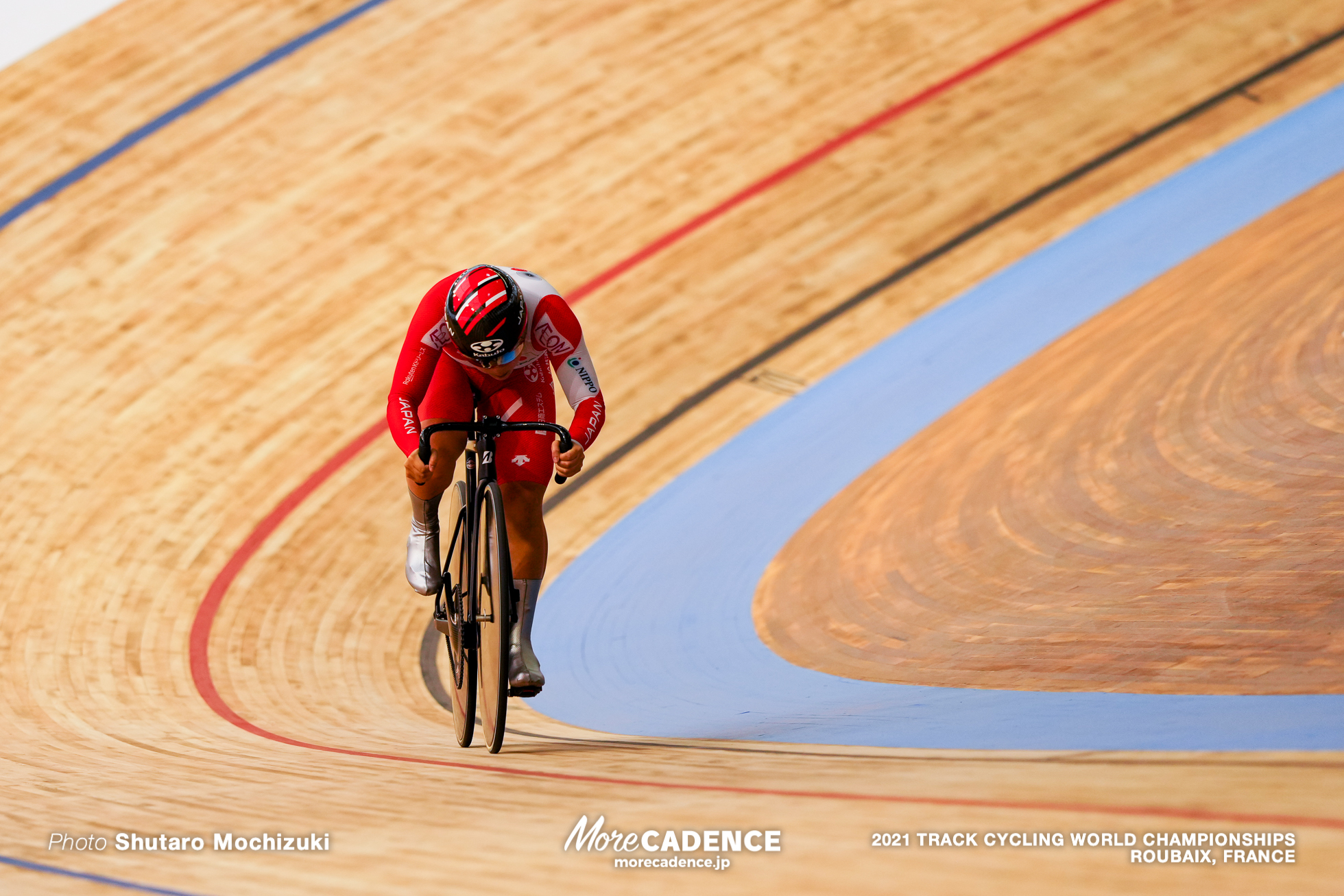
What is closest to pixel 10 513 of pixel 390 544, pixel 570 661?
pixel 390 544

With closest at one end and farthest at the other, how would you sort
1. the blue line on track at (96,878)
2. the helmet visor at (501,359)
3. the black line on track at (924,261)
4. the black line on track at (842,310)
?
the blue line on track at (96,878) < the helmet visor at (501,359) < the black line on track at (842,310) < the black line on track at (924,261)

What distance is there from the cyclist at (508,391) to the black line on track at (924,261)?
1.68 metres

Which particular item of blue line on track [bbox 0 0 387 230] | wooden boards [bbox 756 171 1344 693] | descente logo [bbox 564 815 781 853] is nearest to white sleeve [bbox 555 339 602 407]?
wooden boards [bbox 756 171 1344 693]

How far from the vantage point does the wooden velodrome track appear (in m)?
1.82

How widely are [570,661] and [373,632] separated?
63cm

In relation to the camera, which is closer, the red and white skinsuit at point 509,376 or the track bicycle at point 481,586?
the track bicycle at point 481,586

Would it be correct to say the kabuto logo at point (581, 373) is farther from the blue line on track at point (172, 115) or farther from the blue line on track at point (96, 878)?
the blue line on track at point (172, 115)

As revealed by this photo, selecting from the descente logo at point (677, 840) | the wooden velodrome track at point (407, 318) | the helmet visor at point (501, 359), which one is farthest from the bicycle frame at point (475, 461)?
the descente logo at point (677, 840)

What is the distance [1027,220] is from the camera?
18.7ft

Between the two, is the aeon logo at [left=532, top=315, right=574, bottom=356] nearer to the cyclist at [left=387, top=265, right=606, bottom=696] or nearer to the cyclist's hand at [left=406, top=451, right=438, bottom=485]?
the cyclist at [left=387, top=265, right=606, bottom=696]

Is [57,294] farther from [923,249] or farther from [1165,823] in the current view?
[1165,823]

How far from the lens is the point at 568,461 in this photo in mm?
2576

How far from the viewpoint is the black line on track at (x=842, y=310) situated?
354 centimetres

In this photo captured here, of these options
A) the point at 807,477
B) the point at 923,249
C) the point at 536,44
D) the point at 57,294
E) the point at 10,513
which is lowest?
the point at 10,513
